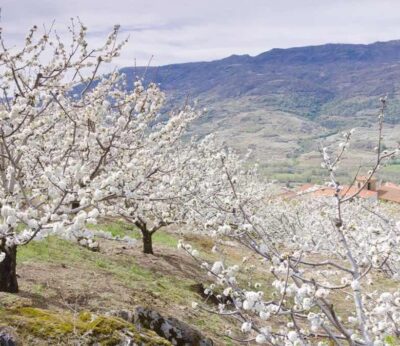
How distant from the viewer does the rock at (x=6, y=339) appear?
7420 millimetres

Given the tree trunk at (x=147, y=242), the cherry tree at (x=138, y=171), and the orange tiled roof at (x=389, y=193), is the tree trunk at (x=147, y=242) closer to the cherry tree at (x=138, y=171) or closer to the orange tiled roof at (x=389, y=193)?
the cherry tree at (x=138, y=171)

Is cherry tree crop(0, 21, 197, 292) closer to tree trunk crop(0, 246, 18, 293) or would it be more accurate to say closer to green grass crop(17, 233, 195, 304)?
tree trunk crop(0, 246, 18, 293)

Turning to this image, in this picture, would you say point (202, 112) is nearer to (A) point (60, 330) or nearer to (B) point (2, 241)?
(B) point (2, 241)

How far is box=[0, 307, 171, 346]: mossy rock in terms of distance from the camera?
7.86m

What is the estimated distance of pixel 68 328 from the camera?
8.07 meters

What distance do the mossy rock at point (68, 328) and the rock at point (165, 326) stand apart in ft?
4.25

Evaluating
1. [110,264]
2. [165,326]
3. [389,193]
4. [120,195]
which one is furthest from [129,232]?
[389,193]

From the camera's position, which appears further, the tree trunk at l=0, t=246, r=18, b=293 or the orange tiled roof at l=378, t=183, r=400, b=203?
the orange tiled roof at l=378, t=183, r=400, b=203

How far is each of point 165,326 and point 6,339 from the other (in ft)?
11.7

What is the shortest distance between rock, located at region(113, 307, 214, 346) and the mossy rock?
4.25 feet

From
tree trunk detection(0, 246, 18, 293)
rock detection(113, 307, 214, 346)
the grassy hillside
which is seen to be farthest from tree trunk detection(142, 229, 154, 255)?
rock detection(113, 307, 214, 346)

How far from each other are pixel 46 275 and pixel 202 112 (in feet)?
25.5

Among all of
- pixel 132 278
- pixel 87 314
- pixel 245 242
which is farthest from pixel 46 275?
pixel 245 242

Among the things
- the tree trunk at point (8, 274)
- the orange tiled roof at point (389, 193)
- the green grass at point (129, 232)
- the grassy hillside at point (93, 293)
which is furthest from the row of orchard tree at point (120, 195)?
the orange tiled roof at point (389, 193)
